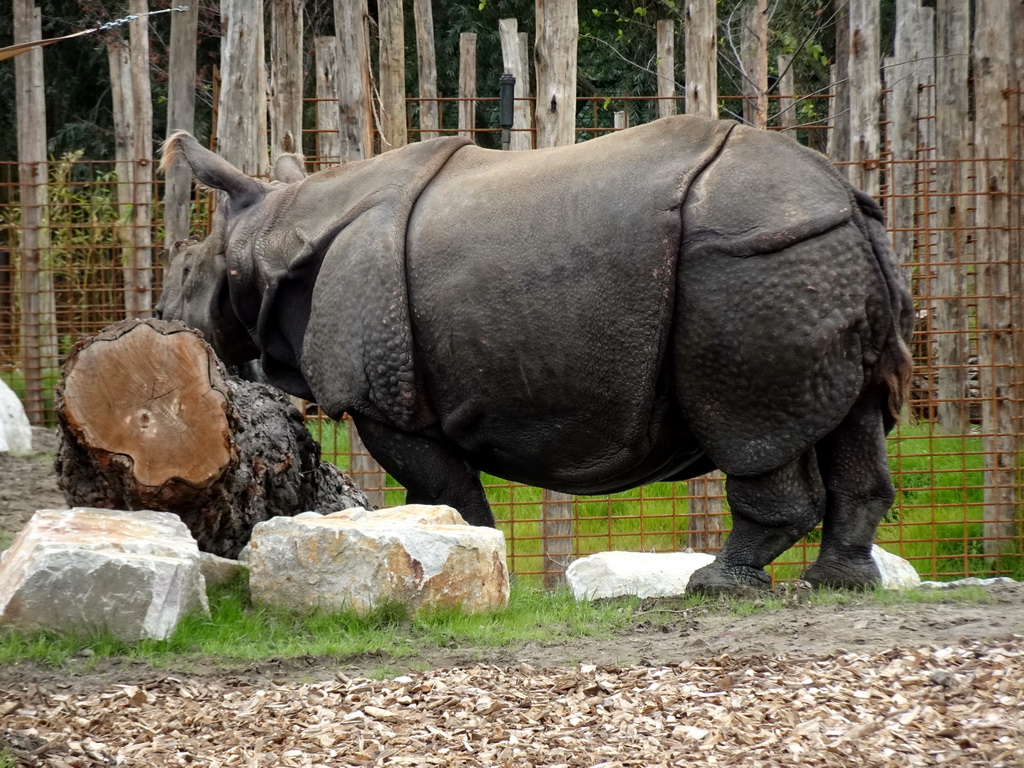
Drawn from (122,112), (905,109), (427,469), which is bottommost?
(427,469)

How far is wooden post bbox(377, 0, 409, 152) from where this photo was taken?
790cm

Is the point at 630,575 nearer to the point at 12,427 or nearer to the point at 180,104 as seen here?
the point at 180,104

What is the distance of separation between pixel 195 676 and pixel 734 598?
2.10 metres

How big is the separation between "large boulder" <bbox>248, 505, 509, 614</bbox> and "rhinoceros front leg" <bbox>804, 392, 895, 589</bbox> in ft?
4.57

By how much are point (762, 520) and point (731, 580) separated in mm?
302

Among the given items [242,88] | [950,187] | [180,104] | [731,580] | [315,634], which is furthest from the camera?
[950,187]

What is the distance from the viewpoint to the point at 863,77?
884cm

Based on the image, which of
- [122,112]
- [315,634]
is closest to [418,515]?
[315,634]

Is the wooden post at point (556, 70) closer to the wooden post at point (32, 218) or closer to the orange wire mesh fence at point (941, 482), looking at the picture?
the orange wire mesh fence at point (941, 482)

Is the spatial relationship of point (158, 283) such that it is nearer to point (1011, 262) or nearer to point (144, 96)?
point (144, 96)

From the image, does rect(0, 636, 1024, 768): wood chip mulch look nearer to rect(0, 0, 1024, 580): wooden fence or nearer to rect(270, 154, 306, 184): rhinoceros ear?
rect(270, 154, 306, 184): rhinoceros ear

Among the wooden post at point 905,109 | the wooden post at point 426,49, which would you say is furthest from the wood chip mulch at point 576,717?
the wooden post at point 905,109

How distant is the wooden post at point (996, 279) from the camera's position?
8.08m

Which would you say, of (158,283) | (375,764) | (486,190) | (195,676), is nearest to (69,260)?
(158,283)
